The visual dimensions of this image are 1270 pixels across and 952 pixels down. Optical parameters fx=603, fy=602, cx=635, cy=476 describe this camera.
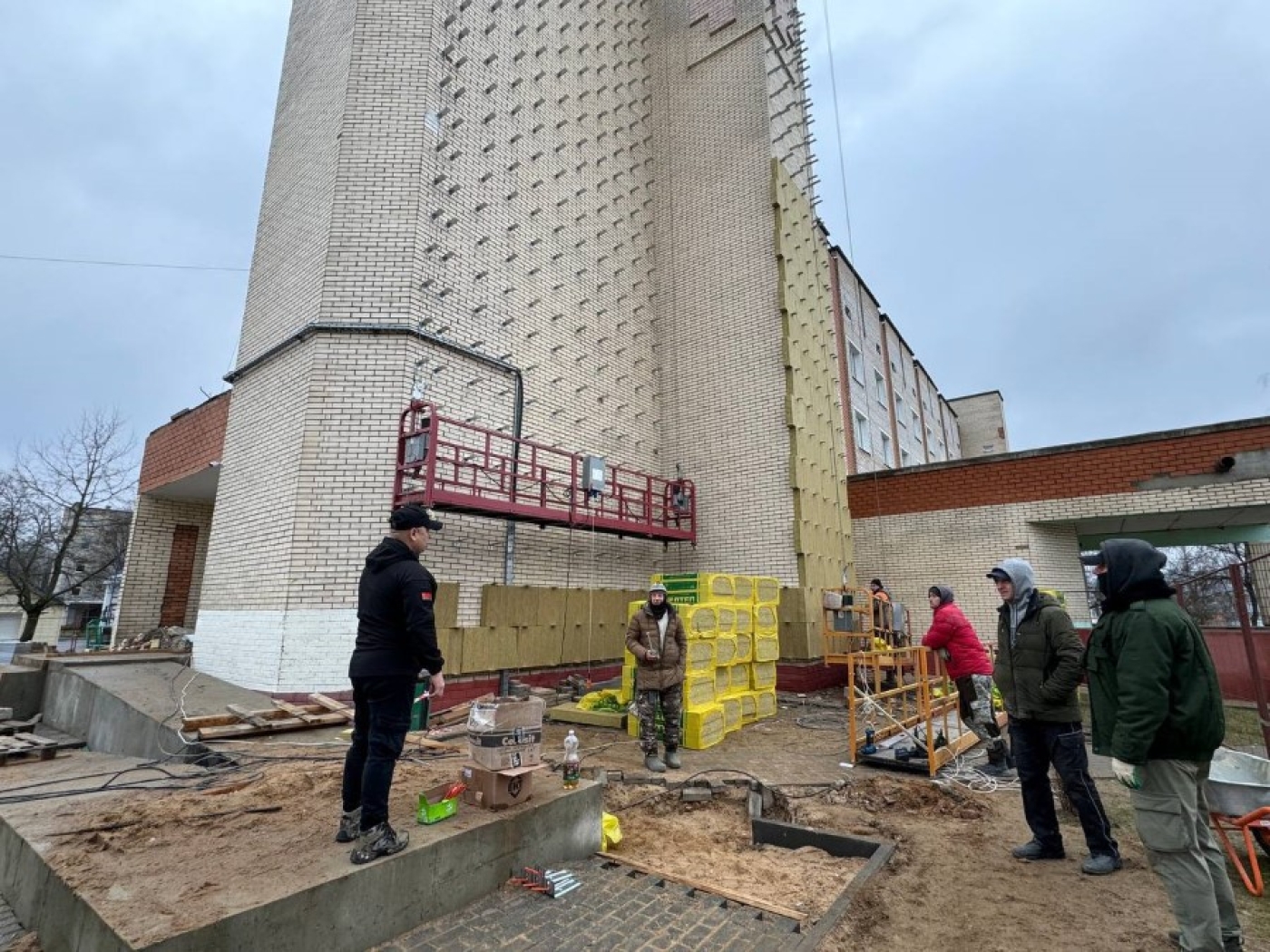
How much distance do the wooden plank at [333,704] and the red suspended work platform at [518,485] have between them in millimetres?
2617

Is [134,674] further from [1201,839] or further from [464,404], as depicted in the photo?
[1201,839]

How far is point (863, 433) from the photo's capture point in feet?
65.1

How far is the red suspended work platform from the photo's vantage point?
8.36 meters

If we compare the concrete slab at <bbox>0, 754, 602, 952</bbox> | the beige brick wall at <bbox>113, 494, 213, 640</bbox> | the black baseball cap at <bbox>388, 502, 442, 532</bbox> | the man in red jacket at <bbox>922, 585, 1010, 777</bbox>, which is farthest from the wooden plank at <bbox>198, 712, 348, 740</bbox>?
the beige brick wall at <bbox>113, 494, 213, 640</bbox>

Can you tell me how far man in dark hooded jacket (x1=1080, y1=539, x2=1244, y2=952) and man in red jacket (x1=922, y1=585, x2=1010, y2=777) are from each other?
3492 mm

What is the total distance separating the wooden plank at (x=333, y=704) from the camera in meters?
6.91

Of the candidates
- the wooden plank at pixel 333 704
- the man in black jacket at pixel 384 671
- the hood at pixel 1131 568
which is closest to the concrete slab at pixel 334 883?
the man in black jacket at pixel 384 671

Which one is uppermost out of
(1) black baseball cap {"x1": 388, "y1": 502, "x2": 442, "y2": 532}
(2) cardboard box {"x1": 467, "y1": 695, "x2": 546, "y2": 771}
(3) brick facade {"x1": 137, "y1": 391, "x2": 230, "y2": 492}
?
(3) brick facade {"x1": 137, "y1": 391, "x2": 230, "y2": 492}

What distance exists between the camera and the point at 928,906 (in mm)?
3557

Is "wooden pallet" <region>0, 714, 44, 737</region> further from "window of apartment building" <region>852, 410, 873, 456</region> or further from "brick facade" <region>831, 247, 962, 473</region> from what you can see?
"window of apartment building" <region>852, 410, 873, 456</region>

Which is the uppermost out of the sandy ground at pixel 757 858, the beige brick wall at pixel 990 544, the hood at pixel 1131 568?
the beige brick wall at pixel 990 544

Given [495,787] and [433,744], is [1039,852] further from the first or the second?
[433,744]

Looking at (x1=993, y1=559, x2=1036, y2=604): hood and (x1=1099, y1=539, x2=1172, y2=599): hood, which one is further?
(x1=993, y1=559, x2=1036, y2=604): hood

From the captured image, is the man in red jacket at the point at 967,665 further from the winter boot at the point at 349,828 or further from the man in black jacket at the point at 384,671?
the winter boot at the point at 349,828
